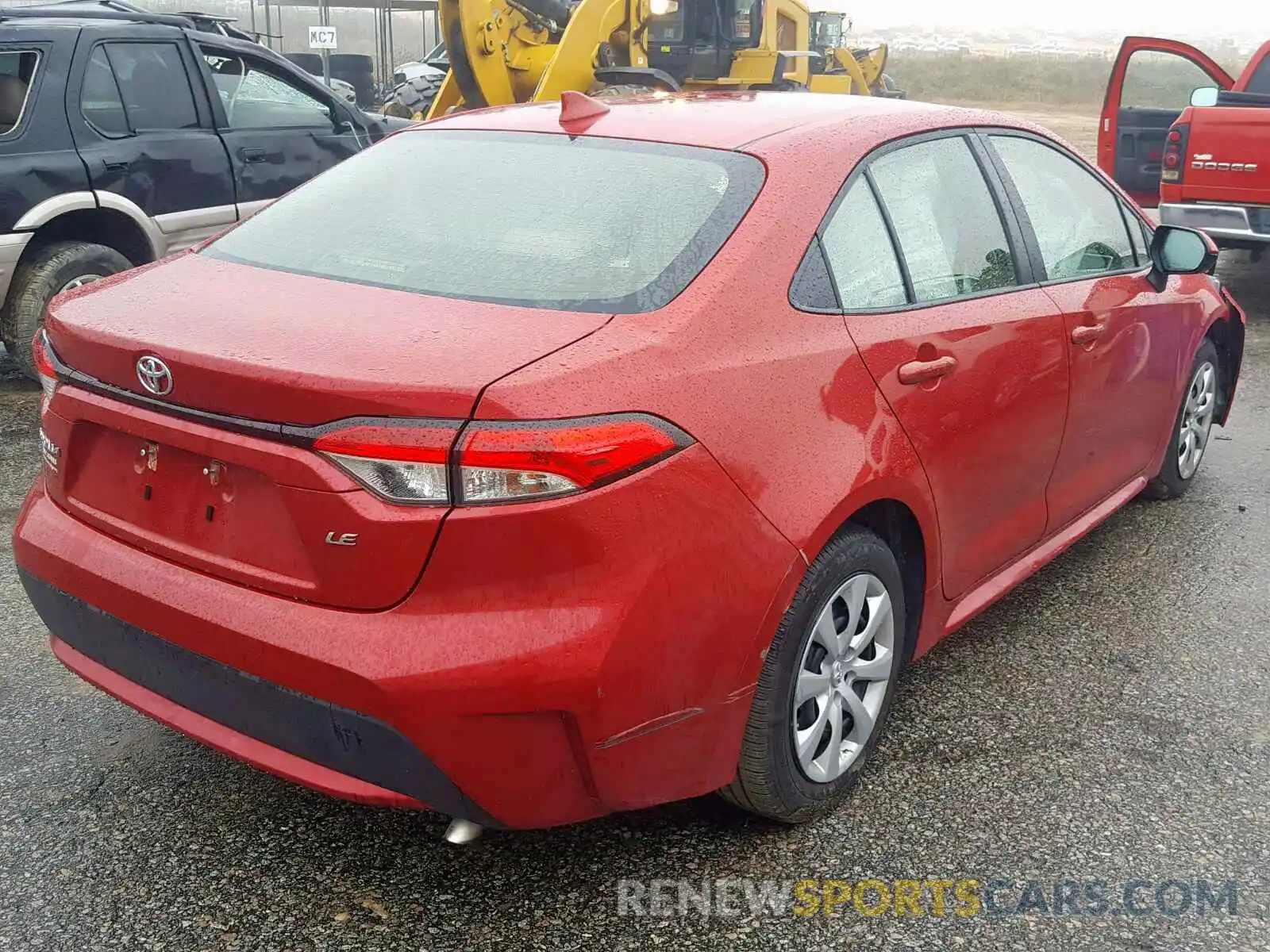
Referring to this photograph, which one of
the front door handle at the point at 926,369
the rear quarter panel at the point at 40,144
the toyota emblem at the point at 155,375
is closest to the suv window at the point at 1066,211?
the front door handle at the point at 926,369

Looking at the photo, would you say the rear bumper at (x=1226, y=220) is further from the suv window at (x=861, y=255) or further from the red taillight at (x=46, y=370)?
the red taillight at (x=46, y=370)

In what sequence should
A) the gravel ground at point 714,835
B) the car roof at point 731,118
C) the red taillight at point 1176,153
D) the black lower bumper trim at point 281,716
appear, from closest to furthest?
1. the black lower bumper trim at point 281,716
2. the gravel ground at point 714,835
3. the car roof at point 731,118
4. the red taillight at point 1176,153

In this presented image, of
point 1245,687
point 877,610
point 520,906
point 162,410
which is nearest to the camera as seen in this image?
point 162,410

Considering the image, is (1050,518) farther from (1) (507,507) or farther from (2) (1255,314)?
(2) (1255,314)

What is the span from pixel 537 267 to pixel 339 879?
134 centimetres

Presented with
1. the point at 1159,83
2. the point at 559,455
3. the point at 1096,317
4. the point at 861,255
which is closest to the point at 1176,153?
the point at 1096,317

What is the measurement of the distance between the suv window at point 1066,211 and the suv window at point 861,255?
81cm

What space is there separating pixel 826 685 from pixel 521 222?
122cm

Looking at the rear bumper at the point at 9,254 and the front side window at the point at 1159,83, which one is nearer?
the rear bumper at the point at 9,254

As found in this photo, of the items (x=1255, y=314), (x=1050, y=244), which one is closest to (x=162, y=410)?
(x=1050, y=244)

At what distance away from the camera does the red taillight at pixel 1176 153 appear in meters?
8.55

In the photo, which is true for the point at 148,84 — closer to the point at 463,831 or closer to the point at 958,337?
the point at 958,337

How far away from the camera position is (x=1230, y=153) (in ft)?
27.3

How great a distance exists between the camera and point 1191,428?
16.2ft
